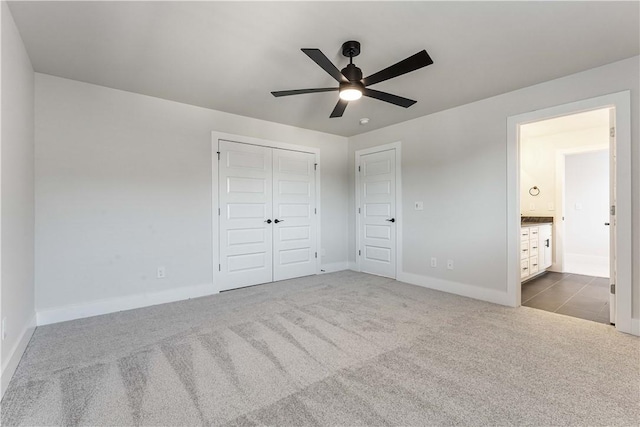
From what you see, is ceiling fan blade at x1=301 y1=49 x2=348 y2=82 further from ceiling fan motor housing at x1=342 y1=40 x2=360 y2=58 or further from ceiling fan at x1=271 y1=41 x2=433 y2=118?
ceiling fan motor housing at x1=342 y1=40 x2=360 y2=58

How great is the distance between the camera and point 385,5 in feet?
6.28

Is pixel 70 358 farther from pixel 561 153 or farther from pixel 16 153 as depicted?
pixel 561 153

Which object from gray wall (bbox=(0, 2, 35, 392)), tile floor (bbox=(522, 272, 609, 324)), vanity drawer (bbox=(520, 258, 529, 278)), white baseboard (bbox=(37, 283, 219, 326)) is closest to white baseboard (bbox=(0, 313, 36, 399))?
gray wall (bbox=(0, 2, 35, 392))

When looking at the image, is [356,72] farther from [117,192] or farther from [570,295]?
[570,295]

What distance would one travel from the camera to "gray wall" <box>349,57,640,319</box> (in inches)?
108

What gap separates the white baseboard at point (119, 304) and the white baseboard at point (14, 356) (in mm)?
Result: 211

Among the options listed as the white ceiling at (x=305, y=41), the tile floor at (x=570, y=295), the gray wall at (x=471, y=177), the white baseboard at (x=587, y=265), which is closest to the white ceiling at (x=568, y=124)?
the gray wall at (x=471, y=177)

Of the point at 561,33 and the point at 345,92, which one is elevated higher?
the point at 561,33

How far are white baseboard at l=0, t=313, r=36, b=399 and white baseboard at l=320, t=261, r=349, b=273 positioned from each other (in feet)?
11.9

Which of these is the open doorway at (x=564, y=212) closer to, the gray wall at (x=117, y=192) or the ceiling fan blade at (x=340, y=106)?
the ceiling fan blade at (x=340, y=106)

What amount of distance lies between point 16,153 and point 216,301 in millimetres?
2293

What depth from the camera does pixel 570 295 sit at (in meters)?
3.74

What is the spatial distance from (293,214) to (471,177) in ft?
8.66

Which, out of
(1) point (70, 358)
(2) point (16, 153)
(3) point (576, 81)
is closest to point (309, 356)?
(1) point (70, 358)
